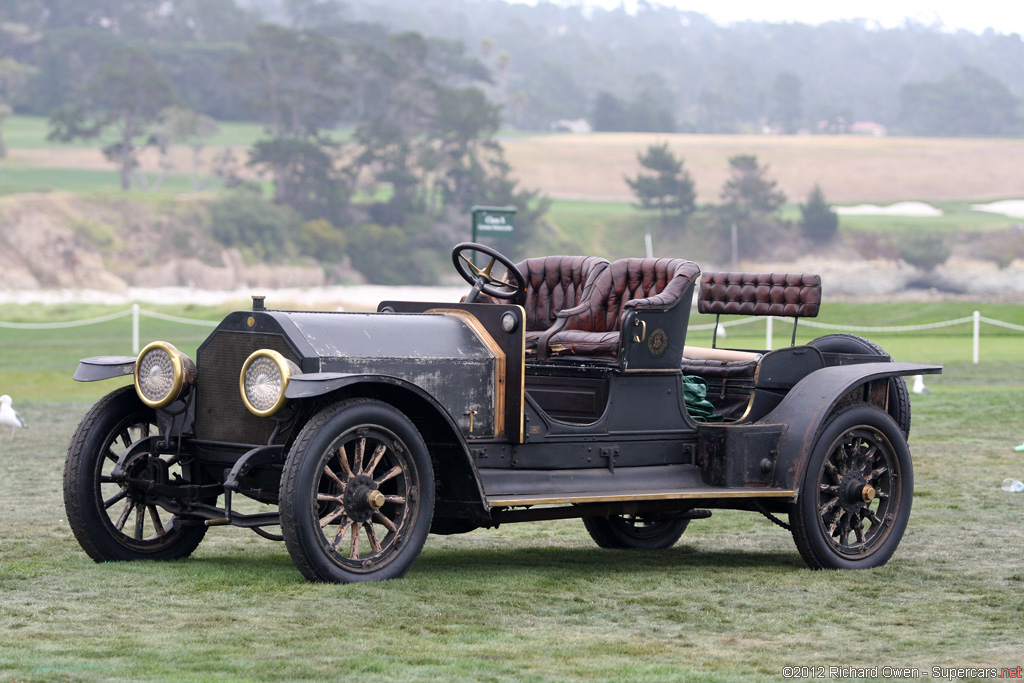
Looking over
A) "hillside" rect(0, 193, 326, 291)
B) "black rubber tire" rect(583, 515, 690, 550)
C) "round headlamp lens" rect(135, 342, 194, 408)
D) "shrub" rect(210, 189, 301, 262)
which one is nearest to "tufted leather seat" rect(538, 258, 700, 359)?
"black rubber tire" rect(583, 515, 690, 550)

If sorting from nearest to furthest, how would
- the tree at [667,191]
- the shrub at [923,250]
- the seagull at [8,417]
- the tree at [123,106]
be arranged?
the seagull at [8,417]
the shrub at [923,250]
the tree at [667,191]
the tree at [123,106]

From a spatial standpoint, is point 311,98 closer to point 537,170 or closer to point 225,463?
point 537,170

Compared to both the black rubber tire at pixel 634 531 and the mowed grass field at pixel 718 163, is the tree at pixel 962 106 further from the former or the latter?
the black rubber tire at pixel 634 531

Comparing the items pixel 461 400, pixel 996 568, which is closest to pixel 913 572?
pixel 996 568

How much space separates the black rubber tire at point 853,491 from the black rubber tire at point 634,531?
1.07m

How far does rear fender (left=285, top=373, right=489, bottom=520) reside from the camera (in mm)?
5988

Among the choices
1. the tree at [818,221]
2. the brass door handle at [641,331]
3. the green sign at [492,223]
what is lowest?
the brass door handle at [641,331]

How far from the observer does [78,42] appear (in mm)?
98375

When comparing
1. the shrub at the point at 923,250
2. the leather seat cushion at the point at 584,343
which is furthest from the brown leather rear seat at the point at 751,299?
the shrub at the point at 923,250

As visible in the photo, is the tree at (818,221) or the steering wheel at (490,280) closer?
the steering wheel at (490,280)

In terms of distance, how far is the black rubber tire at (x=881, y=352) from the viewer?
7.75 meters

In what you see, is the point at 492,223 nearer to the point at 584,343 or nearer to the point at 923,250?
the point at 584,343

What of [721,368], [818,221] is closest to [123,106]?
[818,221]

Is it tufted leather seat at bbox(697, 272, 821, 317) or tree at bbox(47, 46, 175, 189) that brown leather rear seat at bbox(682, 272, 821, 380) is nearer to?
tufted leather seat at bbox(697, 272, 821, 317)
